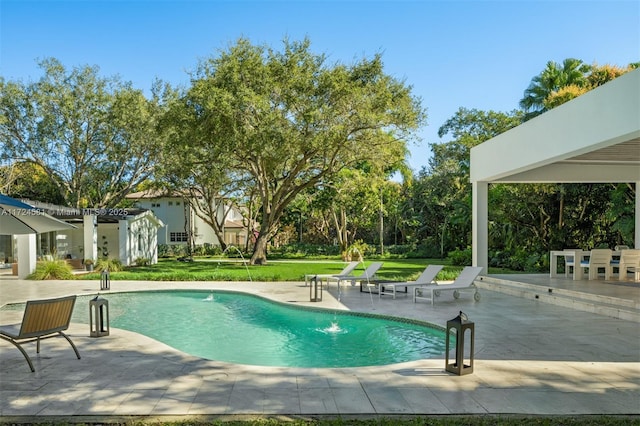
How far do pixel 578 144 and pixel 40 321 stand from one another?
9880mm

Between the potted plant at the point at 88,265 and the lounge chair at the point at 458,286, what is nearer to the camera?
the lounge chair at the point at 458,286

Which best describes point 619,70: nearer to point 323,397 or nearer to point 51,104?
point 323,397

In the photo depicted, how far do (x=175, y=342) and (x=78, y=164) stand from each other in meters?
24.6

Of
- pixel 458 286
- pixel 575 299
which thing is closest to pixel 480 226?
pixel 458 286

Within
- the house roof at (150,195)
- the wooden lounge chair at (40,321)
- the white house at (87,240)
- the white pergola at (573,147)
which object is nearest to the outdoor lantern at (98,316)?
the wooden lounge chair at (40,321)

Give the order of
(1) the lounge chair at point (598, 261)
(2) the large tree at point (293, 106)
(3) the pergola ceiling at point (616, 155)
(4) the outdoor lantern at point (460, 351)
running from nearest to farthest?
(4) the outdoor lantern at point (460, 351)
(3) the pergola ceiling at point (616, 155)
(1) the lounge chair at point (598, 261)
(2) the large tree at point (293, 106)

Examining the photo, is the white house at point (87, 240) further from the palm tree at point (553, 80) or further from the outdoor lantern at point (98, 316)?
the palm tree at point (553, 80)

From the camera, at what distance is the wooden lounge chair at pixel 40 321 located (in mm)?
6172

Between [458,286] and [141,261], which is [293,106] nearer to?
[458,286]

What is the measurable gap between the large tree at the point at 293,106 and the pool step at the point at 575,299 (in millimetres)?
9318

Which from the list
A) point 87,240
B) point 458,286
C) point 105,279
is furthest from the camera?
point 87,240

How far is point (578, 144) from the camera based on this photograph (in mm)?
9570

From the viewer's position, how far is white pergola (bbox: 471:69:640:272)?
8242mm

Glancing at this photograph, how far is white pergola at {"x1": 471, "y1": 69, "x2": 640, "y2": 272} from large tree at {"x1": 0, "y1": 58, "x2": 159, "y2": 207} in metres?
20.9
